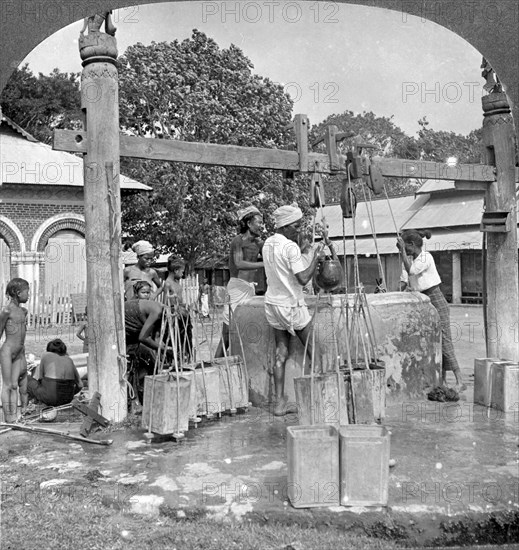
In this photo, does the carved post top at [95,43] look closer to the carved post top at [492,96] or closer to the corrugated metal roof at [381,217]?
the carved post top at [492,96]

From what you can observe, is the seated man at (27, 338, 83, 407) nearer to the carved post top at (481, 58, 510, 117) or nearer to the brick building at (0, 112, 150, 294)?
the carved post top at (481, 58, 510, 117)

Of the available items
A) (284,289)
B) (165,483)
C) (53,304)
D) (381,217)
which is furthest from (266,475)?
(381,217)

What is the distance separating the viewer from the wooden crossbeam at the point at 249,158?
5.55m

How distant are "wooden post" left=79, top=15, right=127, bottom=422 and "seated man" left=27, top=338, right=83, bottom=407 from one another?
1.07 meters

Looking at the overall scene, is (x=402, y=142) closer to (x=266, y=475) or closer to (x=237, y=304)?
(x=237, y=304)

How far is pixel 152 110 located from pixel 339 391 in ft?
54.7

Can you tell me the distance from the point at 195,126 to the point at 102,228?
47.7 ft

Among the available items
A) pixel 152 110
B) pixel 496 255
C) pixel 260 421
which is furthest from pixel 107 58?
pixel 152 110

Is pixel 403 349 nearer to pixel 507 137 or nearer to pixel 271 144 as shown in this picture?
pixel 507 137

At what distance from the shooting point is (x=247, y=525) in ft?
11.4

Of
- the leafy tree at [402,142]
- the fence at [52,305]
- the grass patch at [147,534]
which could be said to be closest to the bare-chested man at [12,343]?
the grass patch at [147,534]

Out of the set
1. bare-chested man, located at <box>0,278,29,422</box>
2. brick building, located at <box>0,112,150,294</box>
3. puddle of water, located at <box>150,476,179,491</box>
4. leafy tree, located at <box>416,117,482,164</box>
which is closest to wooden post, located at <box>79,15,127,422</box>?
bare-chested man, located at <box>0,278,29,422</box>

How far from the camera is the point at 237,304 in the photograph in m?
6.88

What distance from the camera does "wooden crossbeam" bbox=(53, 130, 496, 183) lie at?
555cm
